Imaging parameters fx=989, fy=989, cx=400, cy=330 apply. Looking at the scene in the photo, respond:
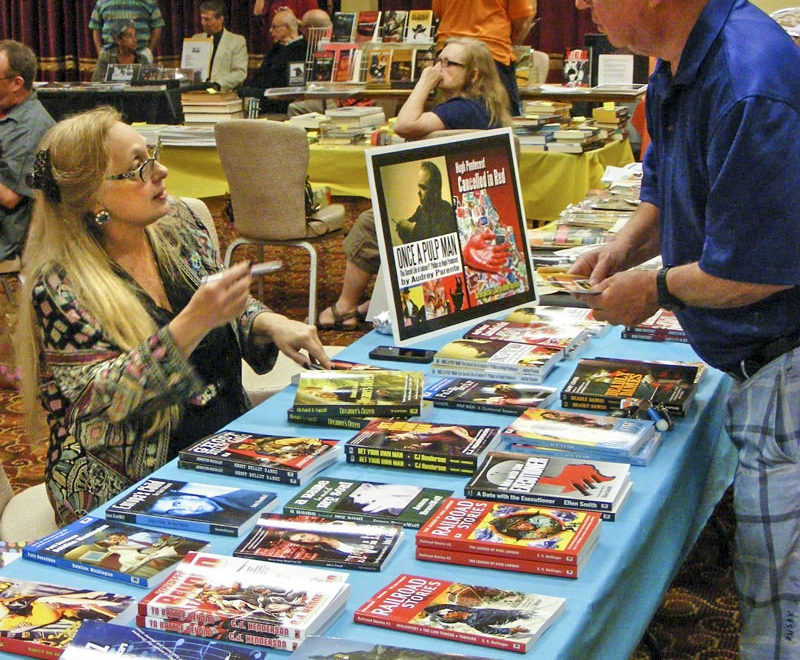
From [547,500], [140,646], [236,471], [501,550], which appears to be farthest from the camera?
[236,471]

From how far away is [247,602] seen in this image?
1.18m

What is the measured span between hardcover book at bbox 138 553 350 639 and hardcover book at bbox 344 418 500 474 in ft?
1.23

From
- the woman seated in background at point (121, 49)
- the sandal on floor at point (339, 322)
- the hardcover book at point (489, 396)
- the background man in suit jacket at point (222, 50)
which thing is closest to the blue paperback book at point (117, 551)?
the hardcover book at point (489, 396)

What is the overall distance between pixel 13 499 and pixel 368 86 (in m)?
4.74

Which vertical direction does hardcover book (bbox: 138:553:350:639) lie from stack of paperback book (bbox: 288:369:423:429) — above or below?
below

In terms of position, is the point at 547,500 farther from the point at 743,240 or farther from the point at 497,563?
→ the point at 743,240

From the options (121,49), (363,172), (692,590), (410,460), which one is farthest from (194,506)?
(121,49)

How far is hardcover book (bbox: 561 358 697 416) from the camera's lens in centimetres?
187

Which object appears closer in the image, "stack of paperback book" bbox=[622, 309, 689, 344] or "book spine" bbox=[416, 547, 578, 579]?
"book spine" bbox=[416, 547, 578, 579]

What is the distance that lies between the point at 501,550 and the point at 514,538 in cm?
3

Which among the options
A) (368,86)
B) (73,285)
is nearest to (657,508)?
(73,285)

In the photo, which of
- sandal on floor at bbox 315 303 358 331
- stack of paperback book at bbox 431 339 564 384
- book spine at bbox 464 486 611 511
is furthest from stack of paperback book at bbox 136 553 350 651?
sandal on floor at bbox 315 303 358 331

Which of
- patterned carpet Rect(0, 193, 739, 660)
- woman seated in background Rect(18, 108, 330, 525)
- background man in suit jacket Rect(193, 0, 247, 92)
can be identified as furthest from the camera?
background man in suit jacket Rect(193, 0, 247, 92)

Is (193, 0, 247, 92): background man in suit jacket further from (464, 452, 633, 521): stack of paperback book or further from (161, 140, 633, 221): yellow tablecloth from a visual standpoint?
(464, 452, 633, 521): stack of paperback book
